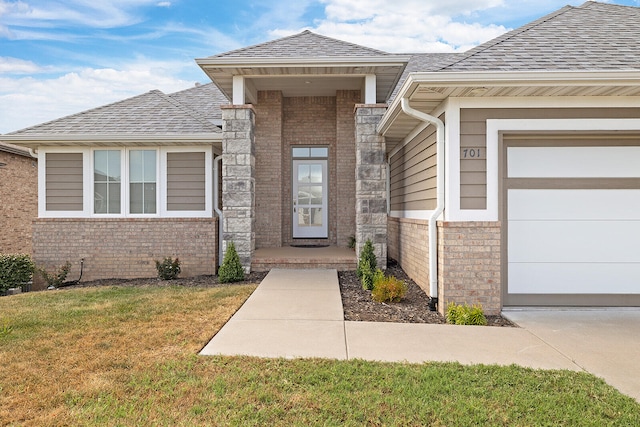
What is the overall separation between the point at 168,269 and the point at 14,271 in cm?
302

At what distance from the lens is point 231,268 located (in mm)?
7840

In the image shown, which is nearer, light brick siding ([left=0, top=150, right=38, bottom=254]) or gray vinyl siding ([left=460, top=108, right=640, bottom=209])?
gray vinyl siding ([left=460, top=108, right=640, bottom=209])

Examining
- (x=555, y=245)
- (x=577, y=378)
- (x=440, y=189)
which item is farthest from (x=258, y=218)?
(x=577, y=378)

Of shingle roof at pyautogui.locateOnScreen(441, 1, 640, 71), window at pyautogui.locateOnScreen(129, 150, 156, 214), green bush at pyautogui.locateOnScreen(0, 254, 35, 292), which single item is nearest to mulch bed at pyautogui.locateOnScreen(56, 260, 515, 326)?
green bush at pyautogui.locateOnScreen(0, 254, 35, 292)

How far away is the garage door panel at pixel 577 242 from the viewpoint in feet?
17.9

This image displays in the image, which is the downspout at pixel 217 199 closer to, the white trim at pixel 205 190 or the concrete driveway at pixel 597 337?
the white trim at pixel 205 190

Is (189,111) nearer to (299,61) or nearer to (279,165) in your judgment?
(279,165)

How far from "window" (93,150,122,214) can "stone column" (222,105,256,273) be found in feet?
9.14

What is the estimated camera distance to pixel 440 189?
5.36m

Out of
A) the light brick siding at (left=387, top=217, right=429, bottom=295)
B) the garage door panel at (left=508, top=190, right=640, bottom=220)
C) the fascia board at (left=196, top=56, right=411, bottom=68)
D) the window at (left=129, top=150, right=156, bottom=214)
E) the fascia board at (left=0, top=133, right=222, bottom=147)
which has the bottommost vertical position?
the light brick siding at (left=387, top=217, right=429, bottom=295)

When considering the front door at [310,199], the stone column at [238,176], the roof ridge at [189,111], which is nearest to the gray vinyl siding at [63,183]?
the roof ridge at [189,111]

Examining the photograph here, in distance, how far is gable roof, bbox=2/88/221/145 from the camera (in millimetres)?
8641

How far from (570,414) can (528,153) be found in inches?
141

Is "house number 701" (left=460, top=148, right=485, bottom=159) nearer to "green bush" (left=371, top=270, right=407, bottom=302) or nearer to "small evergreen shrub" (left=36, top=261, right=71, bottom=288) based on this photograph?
"green bush" (left=371, top=270, right=407, bottom=302)
